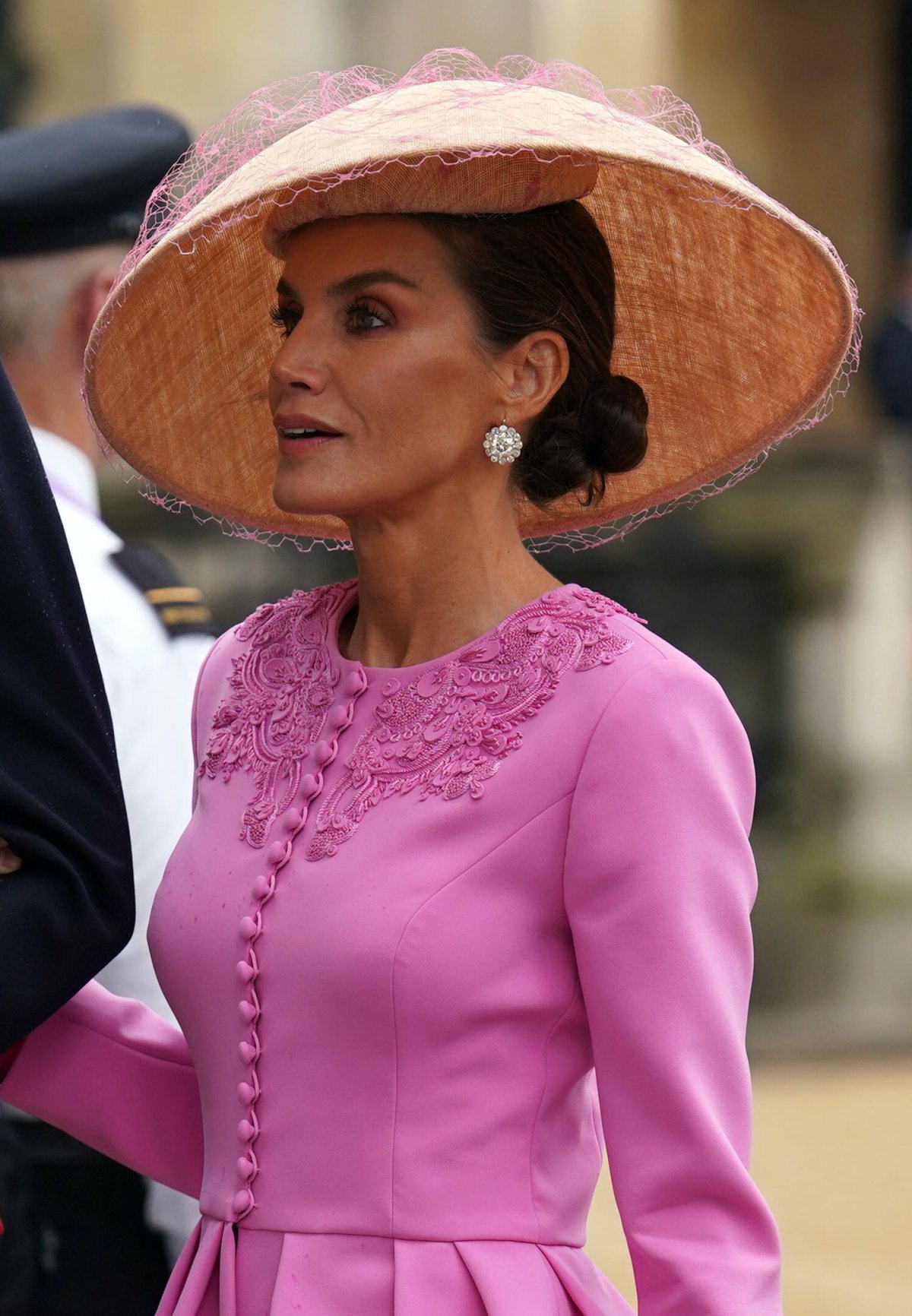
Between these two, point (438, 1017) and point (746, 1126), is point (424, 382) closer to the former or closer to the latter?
point (438, 1017)

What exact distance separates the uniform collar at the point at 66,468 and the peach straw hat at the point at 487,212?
485mm

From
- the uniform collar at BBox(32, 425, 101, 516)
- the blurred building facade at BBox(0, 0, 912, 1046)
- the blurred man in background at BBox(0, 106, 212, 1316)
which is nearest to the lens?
the blurred man in background at BBox(0, 106, 212, 1316)

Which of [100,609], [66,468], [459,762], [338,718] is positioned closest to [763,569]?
[66,468]

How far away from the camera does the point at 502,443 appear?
2.52 m

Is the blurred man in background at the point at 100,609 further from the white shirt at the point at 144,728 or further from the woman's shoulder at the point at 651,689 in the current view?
the woman's shoulder at the point at 651,689

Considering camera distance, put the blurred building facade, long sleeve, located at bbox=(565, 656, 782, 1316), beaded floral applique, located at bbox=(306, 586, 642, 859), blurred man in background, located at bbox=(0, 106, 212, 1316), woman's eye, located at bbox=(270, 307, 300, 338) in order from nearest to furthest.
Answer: long sleeve, located at bbox=(565, 656, 782, 1316), beaded floral applique, located at bbox=(306, 586, 642, 859), woman's eye, located at bbox=(270, 307, 300, 338), blurred man in background, located at bbox=(0, 106, 212, 1316), the blurred building facade

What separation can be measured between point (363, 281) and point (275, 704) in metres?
0.49

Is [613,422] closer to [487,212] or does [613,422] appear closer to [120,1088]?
[487,212]

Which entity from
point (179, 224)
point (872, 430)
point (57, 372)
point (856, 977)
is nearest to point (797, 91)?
point (872, 430)

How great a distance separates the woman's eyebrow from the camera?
8.04 ft

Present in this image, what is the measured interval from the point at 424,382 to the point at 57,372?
4.37 feet

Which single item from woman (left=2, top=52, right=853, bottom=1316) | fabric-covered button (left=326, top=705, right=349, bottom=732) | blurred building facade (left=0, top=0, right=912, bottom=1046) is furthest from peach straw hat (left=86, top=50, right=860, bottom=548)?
blurred building facade (left=0, top=0, right=912, bottom=1046)

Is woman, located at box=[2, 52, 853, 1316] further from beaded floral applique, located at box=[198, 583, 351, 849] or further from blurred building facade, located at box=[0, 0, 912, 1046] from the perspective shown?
blurred building facade, located at box=[0, 0, 912, 1046]

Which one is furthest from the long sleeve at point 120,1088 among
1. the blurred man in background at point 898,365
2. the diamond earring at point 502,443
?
the blurred man in background at point 898,365
